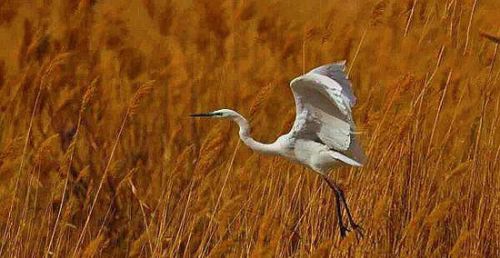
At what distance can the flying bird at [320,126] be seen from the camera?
1.04 m

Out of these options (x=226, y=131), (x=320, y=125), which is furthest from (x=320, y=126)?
(x=226, y=131)

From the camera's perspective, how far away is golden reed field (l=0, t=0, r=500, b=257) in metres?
1.58

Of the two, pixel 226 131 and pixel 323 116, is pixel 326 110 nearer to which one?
pixel 323 116

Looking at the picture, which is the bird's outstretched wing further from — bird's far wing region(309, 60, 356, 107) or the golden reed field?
the golden reed field

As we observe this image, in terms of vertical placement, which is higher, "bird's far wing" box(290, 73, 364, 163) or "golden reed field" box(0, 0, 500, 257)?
"bird's far wing" box(290, 73, 364, 163)

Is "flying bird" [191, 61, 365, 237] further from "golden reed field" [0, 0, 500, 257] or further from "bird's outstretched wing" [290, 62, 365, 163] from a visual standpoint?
"golden reed field" [0, 0, 500, 257]

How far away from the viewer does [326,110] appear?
3.53 ft

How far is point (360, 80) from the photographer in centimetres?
211

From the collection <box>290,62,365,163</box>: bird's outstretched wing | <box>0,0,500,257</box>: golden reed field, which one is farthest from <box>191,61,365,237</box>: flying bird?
<box>0,0,500,257</box>: golden reed field

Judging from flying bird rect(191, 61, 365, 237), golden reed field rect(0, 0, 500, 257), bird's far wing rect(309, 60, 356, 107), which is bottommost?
golden reed field rect(0, 0, 500, 257)

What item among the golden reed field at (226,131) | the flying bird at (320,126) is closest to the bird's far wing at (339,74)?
the flying bird at (320,126)

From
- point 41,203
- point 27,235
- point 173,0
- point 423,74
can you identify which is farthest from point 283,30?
point 27,235

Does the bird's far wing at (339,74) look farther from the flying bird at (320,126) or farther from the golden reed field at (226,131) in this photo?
the golden reed field at (226,131)

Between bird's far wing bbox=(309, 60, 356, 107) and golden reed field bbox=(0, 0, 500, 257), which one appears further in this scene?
golden reed field bbox=(0, 0, 500, 257)
